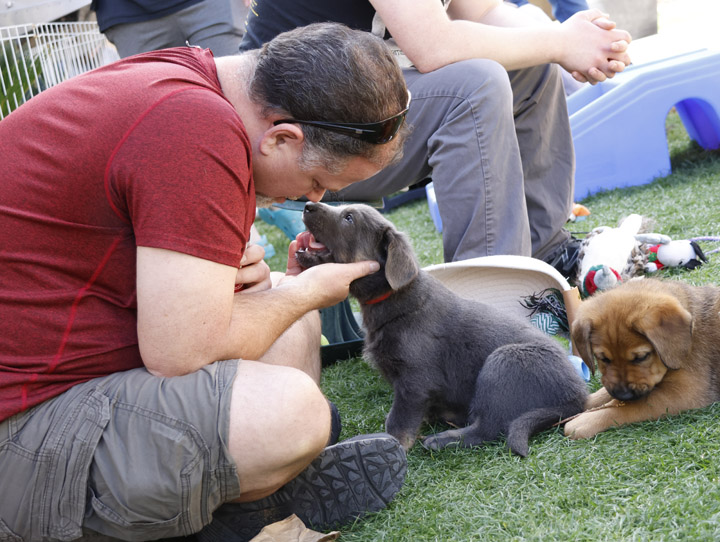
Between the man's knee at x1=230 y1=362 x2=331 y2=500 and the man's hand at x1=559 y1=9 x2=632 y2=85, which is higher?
the man's hand at x1=559 y1=9 x2=632 y2=85

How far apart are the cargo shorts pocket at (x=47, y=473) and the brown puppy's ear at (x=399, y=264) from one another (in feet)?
4.66

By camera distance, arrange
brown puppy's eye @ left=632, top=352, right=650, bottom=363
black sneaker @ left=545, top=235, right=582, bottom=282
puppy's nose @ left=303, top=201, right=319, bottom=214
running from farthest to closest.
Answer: black sneaker @ left=545, top=235, right=582, bottom=282, puppy's nose @ left=303, top=201, right=319, bottom=214, brown puppy's eye @ left=632, top=352, right=650, bottom=363

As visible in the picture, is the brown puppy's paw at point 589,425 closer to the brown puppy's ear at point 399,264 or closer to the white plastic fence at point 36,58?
the brown puppy's ear at point 399,264

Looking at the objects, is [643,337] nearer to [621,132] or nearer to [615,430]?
[615,430]

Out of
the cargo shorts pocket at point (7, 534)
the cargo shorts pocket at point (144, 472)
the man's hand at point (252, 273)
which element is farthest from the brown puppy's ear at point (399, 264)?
the cargo shorts pocket at point (7, 534)

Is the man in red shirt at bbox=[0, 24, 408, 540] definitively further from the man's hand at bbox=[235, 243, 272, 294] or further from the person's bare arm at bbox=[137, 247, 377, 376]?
the man's hand at bbox=[235, 243, 272, 294]

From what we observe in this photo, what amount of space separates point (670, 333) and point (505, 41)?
1830 mm

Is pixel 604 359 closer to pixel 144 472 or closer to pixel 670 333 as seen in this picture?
pixel 670 333

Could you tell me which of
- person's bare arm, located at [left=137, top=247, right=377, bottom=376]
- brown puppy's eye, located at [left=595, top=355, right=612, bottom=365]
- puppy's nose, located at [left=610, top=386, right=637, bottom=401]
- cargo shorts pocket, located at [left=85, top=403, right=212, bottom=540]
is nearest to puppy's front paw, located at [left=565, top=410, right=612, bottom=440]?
puppy's nose, located at [left=610, top=386, right=637, bottom=401]

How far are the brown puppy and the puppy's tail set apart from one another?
2.4 inches

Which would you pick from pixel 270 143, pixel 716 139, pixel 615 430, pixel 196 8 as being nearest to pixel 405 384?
pixel 615 430

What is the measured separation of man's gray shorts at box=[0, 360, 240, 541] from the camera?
2115 millimetres

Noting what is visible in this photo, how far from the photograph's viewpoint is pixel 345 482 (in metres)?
2.54

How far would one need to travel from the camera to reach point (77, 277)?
2.20 metres
